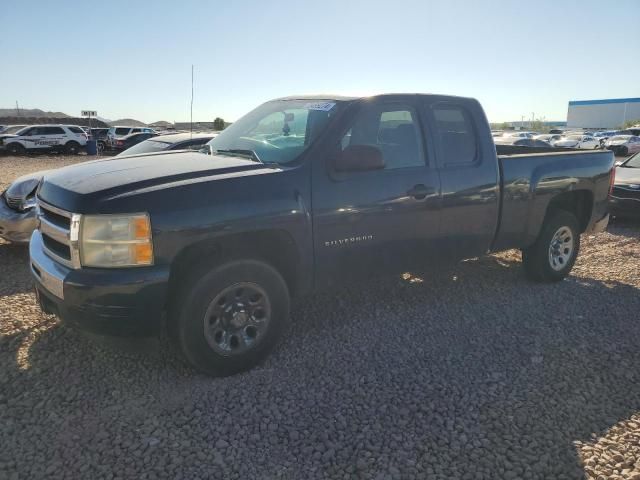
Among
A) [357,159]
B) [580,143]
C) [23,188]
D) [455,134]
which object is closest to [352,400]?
[357,159]

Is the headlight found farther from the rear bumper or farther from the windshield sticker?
the rear bumper

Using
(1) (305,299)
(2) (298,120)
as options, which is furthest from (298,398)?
(2) (298,120)

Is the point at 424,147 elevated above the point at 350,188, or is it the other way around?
the point at 424,147

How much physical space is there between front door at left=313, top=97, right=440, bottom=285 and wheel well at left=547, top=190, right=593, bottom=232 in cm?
216

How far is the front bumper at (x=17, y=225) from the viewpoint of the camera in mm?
6082

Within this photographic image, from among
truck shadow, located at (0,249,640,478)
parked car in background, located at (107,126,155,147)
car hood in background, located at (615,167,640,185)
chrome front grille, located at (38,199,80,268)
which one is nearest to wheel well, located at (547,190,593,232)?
truck shadow, located at (0,249,640,478)

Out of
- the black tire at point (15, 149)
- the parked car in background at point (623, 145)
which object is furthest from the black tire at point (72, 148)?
the parked car in background at point (623, 145)

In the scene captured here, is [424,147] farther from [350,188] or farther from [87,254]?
[87,254]

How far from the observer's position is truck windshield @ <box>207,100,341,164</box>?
12.6 feet

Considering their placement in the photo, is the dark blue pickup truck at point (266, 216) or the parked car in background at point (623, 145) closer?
the dark blue pickup truck at point (266, 216)

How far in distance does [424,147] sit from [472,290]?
1.83 m

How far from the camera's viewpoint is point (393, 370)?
3631 millimetres

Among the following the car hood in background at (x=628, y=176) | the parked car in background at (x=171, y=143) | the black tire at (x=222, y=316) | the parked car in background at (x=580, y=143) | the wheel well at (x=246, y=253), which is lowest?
the black tire at (x=222, y=316)

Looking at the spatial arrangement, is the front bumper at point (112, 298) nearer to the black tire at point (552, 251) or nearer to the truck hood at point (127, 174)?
the truck hood at point (127, 174)
